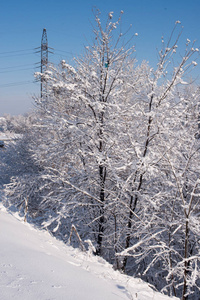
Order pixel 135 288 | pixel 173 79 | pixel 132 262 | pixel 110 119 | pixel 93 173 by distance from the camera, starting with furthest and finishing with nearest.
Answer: pixel 132 262 < pixel 93 173 < pixel 110 119 < pixel 173 79 < pixel 135 288

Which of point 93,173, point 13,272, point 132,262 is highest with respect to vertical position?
point 93,173

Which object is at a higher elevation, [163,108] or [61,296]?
[163,108]

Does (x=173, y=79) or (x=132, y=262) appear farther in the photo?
(x=132, y=262)

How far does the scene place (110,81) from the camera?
6.80 metres

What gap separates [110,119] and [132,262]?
212 inches

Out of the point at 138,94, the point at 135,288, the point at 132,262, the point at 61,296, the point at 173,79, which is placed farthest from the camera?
the point at 132,262

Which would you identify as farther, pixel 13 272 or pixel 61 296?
pixel 13 272

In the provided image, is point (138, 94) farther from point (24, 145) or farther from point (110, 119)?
point (24, 145)

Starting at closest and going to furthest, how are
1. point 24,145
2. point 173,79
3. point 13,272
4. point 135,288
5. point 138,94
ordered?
point 13,272 → point 135,288 → point 173,79 → point 138,94 → point 24,145

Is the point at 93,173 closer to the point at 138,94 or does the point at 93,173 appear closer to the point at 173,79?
the point at 138,94

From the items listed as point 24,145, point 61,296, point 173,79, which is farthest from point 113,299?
point 24,145

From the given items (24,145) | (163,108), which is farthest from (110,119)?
(24,145)

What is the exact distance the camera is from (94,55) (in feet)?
22.1

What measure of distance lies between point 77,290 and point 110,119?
502 centimetres
